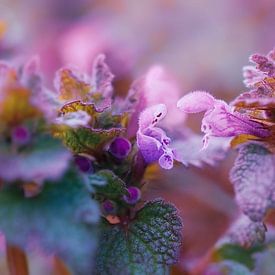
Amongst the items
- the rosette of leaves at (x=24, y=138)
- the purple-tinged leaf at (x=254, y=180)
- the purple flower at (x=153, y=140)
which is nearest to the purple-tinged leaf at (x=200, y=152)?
the purple flower at (x=153, y=140)

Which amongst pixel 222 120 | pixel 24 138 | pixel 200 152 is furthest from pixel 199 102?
pixel 24 138

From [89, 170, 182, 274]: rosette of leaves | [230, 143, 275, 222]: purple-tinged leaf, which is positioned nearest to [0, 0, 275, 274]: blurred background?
[89, 170, 182, 274]: rosette of leaves

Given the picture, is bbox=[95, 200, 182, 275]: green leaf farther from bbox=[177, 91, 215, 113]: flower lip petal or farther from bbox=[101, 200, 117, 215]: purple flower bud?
bbox=[177, 91, 215, 113]: flower lip petal

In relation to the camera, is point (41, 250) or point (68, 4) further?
point (68, 4)

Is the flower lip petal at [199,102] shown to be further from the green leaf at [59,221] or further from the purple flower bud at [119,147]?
the green leaf at [59,221]

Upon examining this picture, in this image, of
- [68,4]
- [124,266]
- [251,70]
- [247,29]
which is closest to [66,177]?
[124,266]

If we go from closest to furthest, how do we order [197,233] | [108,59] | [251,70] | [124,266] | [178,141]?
[124,266] < [251,70] < [178,141] < [197,233] < [108,59]

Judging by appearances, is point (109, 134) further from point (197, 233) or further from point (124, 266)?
point (197, 233)

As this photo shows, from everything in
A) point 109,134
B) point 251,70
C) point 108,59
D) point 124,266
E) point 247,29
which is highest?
point 247,29
